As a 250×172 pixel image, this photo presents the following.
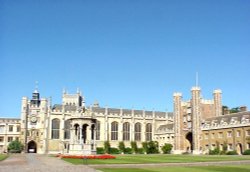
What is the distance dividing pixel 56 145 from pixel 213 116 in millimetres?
35313

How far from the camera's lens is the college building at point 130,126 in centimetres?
5609

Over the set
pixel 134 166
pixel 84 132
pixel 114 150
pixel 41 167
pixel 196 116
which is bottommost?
pixel 114 150

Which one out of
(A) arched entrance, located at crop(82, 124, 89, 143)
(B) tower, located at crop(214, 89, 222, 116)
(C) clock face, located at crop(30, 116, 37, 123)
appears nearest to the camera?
(A) arched entrance, located at crop(82, 124, 89, 143)

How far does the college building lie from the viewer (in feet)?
184

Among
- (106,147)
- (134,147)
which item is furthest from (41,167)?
(134,147)

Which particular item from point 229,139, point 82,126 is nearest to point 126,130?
point 229,139

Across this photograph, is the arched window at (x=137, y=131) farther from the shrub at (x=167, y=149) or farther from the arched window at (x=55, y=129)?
the arched window at (x=55, y=129)

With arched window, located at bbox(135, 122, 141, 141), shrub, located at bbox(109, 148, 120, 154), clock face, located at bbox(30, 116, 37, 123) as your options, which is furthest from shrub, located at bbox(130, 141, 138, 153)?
clock face, located at bbox(30, 116, 37, 123)

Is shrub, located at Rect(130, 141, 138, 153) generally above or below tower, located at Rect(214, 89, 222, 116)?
below

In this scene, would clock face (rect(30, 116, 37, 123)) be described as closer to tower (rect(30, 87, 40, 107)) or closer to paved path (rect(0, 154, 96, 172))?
tower (rect(30, 87, 40, 107))

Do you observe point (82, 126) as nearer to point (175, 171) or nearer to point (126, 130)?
point (175, 171)

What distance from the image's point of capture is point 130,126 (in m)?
83.5

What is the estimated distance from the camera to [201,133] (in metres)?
65.2

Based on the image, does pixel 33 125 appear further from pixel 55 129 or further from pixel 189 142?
pixel 189 142
